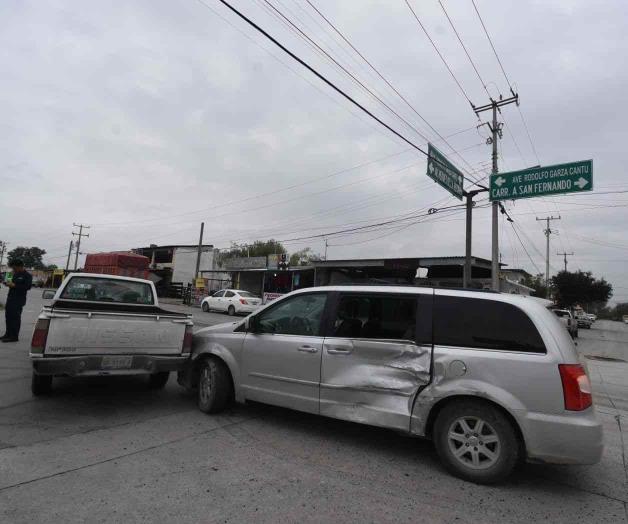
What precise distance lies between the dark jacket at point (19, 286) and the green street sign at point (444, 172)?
36.4ft

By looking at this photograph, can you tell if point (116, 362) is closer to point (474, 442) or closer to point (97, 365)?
point (97, 365)

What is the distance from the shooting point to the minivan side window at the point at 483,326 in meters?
3.76

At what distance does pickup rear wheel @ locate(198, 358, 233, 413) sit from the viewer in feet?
17.1

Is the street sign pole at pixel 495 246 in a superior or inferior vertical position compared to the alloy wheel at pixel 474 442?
superior

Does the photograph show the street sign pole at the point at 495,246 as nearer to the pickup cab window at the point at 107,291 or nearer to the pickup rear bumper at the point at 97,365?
the pickup cab window at the point at 107,291

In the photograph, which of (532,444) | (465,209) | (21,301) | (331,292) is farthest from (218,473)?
(465,209)

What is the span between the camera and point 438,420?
12.9ft

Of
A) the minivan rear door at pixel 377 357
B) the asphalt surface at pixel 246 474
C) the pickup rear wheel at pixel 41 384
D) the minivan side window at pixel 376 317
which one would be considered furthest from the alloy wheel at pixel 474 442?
the pickup rear wheel at pixel 41 384

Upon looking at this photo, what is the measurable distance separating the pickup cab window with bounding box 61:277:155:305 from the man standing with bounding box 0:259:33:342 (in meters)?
2.22

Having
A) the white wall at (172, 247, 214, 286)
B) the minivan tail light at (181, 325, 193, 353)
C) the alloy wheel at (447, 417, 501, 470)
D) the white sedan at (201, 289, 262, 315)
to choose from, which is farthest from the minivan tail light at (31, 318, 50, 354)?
the white wall at (172, 247, 214, 286)

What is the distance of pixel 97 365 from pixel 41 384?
3.85 feet

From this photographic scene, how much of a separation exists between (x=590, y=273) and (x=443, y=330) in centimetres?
7085

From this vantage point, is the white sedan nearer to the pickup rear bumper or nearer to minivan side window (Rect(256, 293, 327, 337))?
the pickup rear bumper

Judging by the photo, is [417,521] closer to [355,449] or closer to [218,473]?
[355,449]
